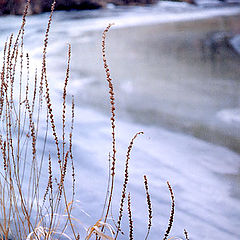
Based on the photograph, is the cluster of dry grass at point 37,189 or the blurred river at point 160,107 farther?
the blurred river at point 160,107

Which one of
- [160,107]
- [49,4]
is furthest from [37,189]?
[49,4]

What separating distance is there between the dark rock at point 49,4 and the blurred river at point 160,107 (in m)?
0.10

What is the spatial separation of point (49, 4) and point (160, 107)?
2.51 meters

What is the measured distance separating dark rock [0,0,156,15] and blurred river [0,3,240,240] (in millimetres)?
100

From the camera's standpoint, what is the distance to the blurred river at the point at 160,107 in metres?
1.78

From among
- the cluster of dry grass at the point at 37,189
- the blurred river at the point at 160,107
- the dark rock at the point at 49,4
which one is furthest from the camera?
the dark rock at the point at 49,4

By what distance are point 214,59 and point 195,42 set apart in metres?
0.58

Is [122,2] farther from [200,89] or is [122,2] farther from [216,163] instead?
[216,163]

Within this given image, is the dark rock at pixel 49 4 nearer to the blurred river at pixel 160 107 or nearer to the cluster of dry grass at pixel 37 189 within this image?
the blurred river at pixel 160 107

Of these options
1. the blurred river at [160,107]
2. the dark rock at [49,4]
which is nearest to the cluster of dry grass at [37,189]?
the blurred river at [160,107]

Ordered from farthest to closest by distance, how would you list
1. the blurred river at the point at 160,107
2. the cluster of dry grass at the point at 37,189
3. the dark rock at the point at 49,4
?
the dark rock at the point at 49,4 → the blurred river at the point at 160,107 → the cluster of dry grass at the point at 37,189

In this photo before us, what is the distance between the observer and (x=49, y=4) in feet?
16.1

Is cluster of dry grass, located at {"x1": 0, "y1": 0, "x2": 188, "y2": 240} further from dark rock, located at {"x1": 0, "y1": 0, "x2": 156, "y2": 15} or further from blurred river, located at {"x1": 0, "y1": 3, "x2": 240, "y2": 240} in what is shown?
dark rock, located at {"x1": 0, "y1": 0, "x2": 156, "y2": 15}

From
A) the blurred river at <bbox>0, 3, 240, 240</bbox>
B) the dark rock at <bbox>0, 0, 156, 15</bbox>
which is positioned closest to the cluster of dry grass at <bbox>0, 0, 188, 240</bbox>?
the blurred river at <bbox>0, 3, 240, 240</bbox>
